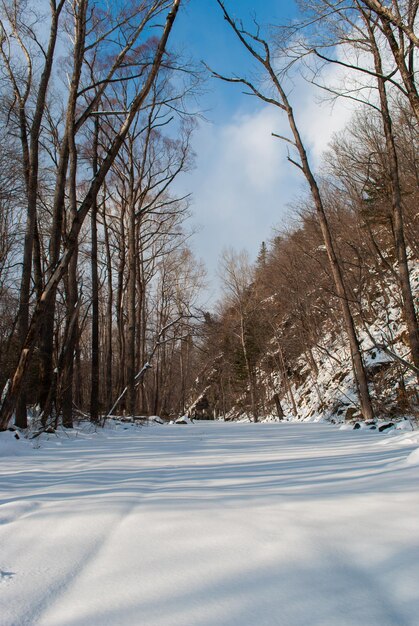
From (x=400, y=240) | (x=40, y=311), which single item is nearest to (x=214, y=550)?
(x=40, y=311)

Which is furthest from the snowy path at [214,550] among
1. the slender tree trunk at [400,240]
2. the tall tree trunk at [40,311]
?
the slender tree trunk at [400,240]

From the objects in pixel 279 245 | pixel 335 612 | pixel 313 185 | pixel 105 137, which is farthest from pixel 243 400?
pixel 335 612

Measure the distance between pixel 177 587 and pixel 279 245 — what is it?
22.6 m

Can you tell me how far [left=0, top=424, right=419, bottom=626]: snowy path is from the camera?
0.91m

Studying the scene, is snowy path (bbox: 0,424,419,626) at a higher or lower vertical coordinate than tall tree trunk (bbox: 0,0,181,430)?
lower

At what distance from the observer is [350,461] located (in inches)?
111

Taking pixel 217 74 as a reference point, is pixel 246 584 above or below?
below

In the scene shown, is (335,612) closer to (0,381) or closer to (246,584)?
(246,584)

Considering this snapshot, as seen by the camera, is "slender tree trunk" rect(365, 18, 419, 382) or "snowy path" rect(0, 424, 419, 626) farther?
"slender tree trunk" rect(365, 18, 419, 382)

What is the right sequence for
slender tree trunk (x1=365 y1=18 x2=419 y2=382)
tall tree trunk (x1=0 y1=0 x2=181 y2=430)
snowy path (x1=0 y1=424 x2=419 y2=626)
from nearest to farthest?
snowy path (x1=0 y1=424 x2=419 y2=626) < tall tree trunk (x1=0 y1=0 x2=181 y2=430) < slender tree trunk (x1=365 y1=18 x2=419 y2=382)

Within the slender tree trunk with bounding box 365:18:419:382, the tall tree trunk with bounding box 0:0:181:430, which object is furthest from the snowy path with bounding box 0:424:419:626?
the slender tree trunk with bounding box 365:18:419:382

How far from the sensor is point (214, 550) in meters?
1.24

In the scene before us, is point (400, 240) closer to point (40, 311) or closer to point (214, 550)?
point (40, 311)

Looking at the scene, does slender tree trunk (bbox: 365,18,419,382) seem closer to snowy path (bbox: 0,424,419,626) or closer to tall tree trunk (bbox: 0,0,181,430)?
tall tree trunk (bbox: 0,0,181,430)
